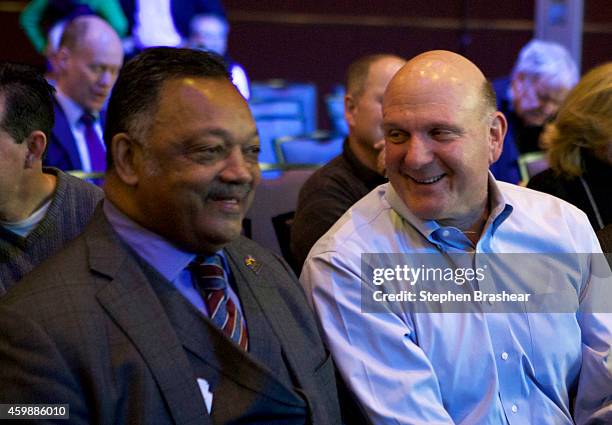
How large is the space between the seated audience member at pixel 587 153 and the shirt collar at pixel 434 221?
624mm

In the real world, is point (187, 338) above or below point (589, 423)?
above

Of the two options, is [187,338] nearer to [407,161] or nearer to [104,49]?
[407,161]

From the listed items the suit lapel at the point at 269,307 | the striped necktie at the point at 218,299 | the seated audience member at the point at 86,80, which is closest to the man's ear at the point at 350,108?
the seated audience member at the point at 86,80

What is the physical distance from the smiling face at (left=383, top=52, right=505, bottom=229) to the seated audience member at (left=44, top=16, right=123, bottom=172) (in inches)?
75.7

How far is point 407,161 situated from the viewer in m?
2.04

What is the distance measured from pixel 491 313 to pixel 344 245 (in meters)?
0.36

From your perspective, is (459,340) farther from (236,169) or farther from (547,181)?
(547,181)

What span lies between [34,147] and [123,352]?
28.4 inches

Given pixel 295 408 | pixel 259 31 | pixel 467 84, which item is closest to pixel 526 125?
pixel 467 84

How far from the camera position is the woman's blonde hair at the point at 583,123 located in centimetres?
267

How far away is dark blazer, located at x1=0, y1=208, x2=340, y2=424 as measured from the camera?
143 centimetres

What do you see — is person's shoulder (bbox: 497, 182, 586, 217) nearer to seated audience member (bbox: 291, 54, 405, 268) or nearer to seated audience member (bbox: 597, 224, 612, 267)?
seated audience member (bbox: 597, 224, 612, 267)

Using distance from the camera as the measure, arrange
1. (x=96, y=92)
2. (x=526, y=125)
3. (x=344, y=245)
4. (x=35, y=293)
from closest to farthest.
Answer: (x=35, y=293)
(x=344, y=245)
(x=96, y=92)
(x=526, y=125)

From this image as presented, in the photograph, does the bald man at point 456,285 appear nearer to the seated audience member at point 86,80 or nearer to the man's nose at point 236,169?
the man's nose at point 236,169
